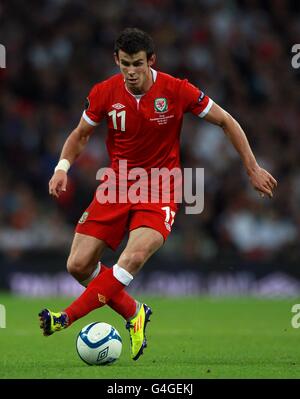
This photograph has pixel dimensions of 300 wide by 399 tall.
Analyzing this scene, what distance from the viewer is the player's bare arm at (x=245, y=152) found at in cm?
761

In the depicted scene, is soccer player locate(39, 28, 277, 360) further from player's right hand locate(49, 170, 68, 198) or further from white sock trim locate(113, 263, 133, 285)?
white sock trim locate(113, 263, 133, 285)

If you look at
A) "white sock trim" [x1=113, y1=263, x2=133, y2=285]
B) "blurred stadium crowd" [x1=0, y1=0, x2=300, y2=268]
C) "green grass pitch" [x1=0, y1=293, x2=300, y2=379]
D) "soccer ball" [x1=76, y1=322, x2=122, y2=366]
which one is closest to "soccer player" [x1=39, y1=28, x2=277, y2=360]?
"white sock trim" [x1=113, y1=263, x2=133, y2=285]

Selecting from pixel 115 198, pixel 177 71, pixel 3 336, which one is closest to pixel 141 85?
pixel 115 198

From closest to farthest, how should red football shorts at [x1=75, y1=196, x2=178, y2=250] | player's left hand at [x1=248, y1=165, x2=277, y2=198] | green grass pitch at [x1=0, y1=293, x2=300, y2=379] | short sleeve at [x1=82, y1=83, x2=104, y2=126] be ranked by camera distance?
green grass pitch at [x1=0, y1=293, x2=300, y2=379], player's left hand at [x1=248, y1=165, x2=277, y2=198], red football shorts at [x1=75, y1=196, x2=178, y2=250], short sleeve at [x1=82, y1=83, x2=104, y2=126]

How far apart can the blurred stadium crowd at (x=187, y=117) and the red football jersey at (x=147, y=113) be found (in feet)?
25.2

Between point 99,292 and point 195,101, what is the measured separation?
167cm

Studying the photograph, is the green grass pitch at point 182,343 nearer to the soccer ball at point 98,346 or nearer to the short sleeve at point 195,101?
the soccer ball at point 98,346

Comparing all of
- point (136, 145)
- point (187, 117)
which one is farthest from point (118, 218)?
point (187, 117)

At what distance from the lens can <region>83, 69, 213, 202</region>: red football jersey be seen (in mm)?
7871

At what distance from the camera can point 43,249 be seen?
15531 millimetres

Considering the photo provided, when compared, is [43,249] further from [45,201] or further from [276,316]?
[276,316]

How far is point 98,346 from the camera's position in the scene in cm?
735

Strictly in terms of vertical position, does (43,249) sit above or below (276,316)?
above
